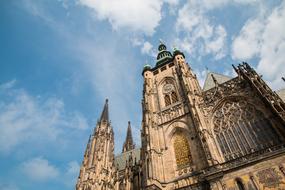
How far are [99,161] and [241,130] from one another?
2060 centimetres

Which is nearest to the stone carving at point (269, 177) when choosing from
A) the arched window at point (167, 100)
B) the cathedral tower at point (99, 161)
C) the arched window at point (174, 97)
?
the arched window at point (174, 97)

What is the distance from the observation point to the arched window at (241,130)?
14406 millimetres

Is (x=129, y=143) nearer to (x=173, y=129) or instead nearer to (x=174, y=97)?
→ (x=174, y=97)

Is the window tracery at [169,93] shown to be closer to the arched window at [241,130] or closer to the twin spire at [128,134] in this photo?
the arched window at [241,130]

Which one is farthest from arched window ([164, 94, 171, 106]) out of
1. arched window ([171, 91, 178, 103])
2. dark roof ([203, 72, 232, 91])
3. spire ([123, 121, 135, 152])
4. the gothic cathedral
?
spire ([123, 121, 135, 152])

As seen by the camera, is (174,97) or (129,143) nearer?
(174,97)

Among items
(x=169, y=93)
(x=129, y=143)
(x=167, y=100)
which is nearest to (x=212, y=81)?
(x=169, y=93)


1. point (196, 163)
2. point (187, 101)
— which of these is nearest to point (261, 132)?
point (196, 163)

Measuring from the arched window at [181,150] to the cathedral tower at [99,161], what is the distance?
37.6ft

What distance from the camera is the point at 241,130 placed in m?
15.8

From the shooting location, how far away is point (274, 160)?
1178cm

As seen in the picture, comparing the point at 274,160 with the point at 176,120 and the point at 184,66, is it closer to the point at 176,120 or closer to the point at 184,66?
the point at 176,120

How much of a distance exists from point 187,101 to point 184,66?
5.92 metres

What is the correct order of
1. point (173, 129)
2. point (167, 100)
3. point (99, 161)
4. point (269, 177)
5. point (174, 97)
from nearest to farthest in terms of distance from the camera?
point (269, 177) → point (173, 129) → point (174, 97) → point (167, 100) → point (99, 161)
